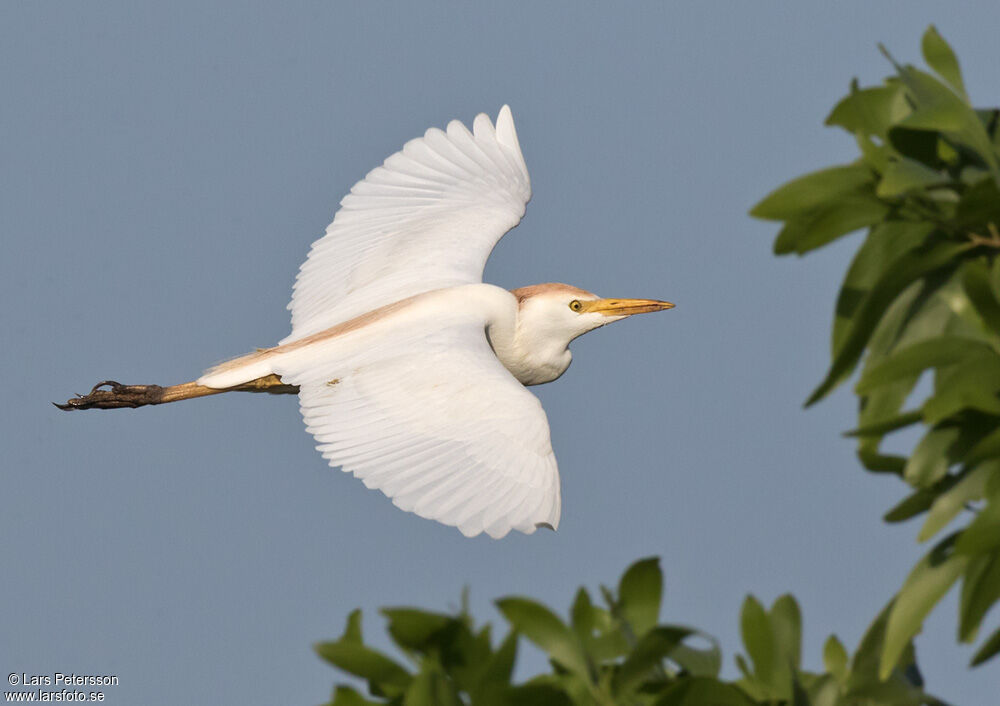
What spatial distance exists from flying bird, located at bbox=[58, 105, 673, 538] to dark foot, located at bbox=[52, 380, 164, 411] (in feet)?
0.04

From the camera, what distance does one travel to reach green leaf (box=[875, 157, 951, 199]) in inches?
Result: 126

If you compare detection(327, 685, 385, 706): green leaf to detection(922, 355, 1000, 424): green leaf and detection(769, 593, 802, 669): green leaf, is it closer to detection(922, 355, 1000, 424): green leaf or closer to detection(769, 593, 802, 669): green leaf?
detection(769, 593, 802, 669): green leaf

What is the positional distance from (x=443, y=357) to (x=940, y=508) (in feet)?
20.6

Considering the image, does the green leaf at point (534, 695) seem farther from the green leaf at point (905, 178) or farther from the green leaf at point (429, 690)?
the green leaf at point (905, 178)

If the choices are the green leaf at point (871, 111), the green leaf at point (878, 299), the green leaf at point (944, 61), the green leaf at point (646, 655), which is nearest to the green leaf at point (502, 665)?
the green leaf at point (646, 655)

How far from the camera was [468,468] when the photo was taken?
8.44 meters

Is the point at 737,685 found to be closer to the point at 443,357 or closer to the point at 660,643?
the point at 660,643

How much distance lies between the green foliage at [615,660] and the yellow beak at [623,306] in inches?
311

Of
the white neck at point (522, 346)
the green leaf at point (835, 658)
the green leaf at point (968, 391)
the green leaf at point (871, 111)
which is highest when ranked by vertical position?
the white neck at point (522, 346)

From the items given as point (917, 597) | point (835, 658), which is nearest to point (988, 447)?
point (917, 597)

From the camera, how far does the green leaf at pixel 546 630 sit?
10.2ft

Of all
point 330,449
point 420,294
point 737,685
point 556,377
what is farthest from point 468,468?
point 737,685

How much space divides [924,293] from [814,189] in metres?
0.38

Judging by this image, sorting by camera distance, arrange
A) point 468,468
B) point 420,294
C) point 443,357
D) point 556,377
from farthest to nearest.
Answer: point 556,377
point 420,294
point 443,357
point 468,468
